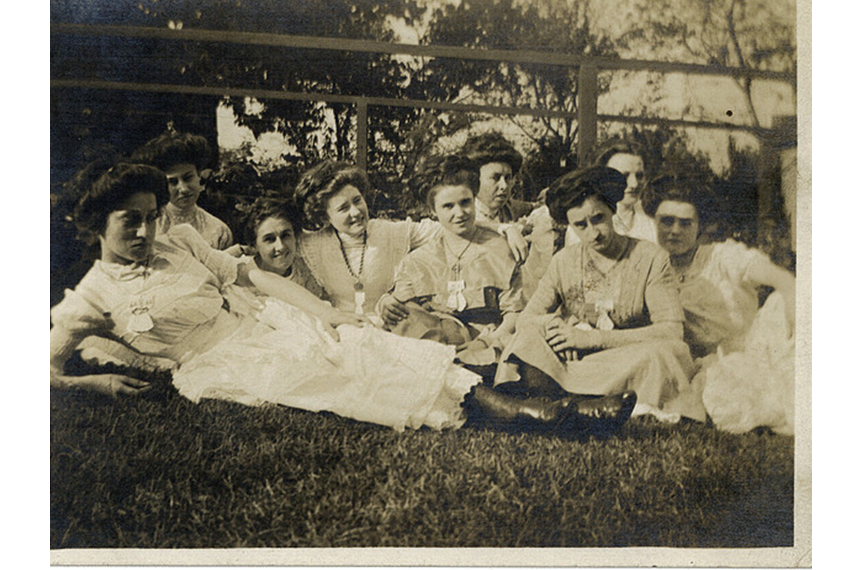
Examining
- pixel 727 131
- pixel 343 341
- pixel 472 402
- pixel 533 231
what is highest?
pixel 727 131

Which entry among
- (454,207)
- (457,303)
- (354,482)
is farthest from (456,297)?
(354,482)

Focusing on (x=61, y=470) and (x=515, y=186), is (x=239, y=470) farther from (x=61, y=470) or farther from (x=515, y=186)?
(x=515, y=186)

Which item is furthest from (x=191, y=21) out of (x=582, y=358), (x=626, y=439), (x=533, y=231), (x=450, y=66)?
(x=626, y=439)

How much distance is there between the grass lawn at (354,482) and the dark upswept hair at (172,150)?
3.61ft

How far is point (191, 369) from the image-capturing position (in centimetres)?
356

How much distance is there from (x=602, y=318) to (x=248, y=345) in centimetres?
167

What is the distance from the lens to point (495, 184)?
3660mm

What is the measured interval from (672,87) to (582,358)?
1.37m

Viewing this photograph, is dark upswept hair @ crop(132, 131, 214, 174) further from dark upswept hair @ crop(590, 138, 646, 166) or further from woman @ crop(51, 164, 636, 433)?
dark upswept hair @ crop(590, 138, 646, 166)

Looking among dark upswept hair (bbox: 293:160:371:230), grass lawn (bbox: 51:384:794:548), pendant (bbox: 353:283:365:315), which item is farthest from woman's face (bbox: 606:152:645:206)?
pendant (bbox: 353:283:365:315)

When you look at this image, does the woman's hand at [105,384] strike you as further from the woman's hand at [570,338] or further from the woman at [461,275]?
the woman's hand at [570,338]

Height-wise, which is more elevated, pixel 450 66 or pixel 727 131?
pixel 450 66

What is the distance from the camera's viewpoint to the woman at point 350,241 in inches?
142

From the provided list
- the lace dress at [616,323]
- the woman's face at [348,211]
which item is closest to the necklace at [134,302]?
the woman's face at [348,211]
